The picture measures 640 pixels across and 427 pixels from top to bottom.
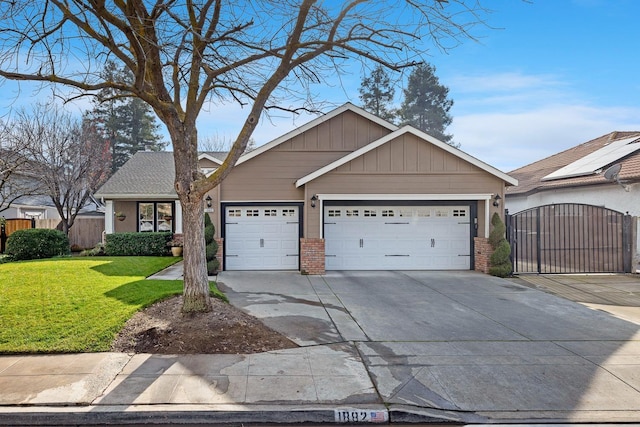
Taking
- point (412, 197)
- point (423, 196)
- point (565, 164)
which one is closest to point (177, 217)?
point (412, 197)

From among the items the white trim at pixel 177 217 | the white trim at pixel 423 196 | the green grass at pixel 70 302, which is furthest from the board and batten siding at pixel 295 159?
the white trim at pixel 177 217

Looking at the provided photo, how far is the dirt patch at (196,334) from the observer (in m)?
5.73

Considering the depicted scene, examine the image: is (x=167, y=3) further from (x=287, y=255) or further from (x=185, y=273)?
(x=287, y=255)

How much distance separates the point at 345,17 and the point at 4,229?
19.8 m

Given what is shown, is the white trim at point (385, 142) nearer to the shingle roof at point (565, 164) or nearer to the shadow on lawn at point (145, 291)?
the shingle roof at point (565, 164)

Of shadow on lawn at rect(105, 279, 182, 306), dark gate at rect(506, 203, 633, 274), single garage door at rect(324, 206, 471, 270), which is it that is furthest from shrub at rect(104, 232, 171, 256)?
dark gate at rect(506, 203, 633, 274)

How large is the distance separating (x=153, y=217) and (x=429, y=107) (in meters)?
27.8

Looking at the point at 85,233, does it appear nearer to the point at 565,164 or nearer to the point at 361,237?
the point at 361,237

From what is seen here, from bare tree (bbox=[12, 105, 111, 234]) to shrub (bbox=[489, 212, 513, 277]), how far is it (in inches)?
655

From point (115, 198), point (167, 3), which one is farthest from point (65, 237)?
point (167, 3)

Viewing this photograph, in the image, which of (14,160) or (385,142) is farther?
(14,160)

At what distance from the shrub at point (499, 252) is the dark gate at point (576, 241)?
622 mm

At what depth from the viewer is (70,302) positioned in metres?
Result: 7.84

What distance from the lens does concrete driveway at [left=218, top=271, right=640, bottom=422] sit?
4.29m
